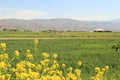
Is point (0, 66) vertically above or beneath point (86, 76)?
above

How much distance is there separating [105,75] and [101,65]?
3874 mm

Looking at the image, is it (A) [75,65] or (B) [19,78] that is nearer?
(B) [19,78]

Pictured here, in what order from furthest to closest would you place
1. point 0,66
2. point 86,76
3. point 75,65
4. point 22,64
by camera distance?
1. point 75,65
2. point 86,76
3. point 22,64
4. point 0,66

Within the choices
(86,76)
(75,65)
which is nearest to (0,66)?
(86,76)

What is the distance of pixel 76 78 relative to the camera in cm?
896

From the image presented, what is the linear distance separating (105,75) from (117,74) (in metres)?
0.78

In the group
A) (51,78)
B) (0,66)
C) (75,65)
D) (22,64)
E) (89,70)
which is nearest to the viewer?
(51,78)

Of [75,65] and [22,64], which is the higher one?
[22,64]

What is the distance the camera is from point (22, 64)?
9.54 meters

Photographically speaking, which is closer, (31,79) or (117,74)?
(31,79)

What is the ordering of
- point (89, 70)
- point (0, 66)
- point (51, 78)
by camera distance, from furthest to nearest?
point (89, 70) → point (0, 66) → point (51, 78)

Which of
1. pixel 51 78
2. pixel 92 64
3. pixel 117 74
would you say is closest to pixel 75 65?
pixel 92 64

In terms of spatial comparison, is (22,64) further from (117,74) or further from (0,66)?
(117,74)

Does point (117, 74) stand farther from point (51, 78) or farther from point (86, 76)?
point (51, 78)
